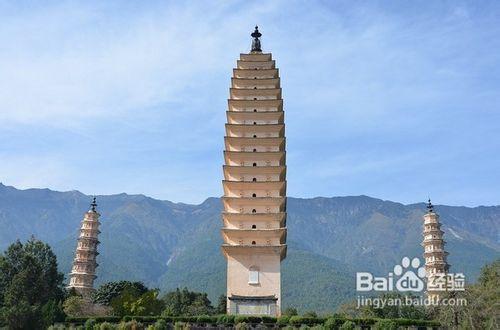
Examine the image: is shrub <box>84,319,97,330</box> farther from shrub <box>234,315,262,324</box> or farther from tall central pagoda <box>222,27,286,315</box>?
tall central pagoda <box>222,27,286,315</box>

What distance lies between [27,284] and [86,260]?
1855 cm

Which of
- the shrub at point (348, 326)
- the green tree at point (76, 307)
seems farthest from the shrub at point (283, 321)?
the green tree at point (76, 307)

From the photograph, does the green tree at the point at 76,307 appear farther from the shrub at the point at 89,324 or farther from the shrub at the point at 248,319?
the shrub at the point at 248,319

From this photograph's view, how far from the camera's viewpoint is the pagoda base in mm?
40750

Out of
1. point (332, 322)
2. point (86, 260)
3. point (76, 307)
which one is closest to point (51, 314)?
point (76, 307)

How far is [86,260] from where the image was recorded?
57625 millimetres

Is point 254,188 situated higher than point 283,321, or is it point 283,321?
point 254,188

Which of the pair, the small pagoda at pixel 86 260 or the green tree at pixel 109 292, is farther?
the small pagoda at pixel 86 260

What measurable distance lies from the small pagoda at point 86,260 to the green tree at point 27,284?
13.1 m

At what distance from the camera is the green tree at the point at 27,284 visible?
110 feet

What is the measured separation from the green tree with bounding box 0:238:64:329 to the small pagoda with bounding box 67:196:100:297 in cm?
1311

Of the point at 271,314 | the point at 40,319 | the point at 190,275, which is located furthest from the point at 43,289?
the point at 190,275

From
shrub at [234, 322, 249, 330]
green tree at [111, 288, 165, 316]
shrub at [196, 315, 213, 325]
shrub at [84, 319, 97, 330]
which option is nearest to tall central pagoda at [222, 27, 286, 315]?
shrub at [196, 315, 213, 325]

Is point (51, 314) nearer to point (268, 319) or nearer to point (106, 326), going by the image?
point (106, 326)
